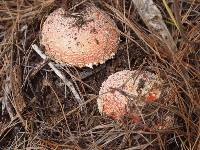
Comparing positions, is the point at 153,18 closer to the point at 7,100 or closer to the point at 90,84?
the point at 90,84

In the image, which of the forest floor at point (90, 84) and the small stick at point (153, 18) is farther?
the small stick at point (153, 18)

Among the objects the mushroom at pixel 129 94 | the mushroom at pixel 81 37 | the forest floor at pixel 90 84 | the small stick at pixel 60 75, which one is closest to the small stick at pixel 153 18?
the forest floor at pixel 90 84

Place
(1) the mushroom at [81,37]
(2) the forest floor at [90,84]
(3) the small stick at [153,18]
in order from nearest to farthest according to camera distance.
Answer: (2) the forest floor at [90,84], (1) the mushroom at [81,37], (3) the small stick at [153,18]

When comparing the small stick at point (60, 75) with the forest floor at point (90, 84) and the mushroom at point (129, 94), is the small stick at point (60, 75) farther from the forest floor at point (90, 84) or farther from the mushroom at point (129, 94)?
the mushroom at point (129, 94)

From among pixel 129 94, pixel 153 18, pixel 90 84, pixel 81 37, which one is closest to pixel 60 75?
pixel 90 84

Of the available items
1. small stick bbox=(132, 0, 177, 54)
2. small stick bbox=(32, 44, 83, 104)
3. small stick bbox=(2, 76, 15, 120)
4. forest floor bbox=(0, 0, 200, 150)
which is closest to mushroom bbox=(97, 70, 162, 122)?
forest floor bbox=(0, 0, 200, 150)

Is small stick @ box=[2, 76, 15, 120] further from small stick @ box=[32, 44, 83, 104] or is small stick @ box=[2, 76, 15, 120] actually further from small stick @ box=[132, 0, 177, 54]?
small stick @ box=[132, 0, 177, 54]
